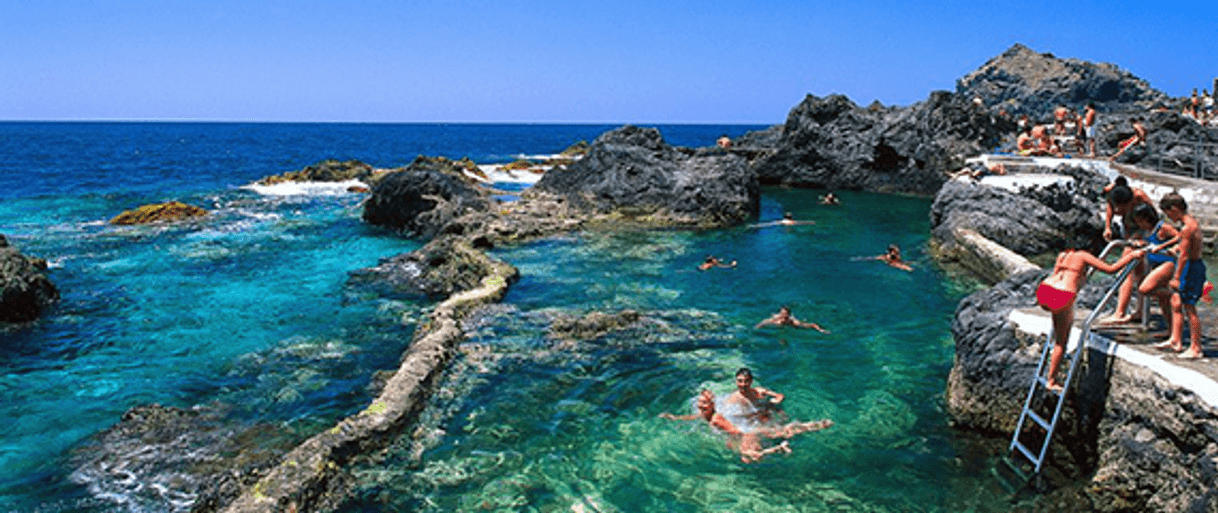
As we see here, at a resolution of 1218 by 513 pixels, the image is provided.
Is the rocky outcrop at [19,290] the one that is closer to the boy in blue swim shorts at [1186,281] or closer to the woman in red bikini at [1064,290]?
the woman in red bikini at [1064,290]

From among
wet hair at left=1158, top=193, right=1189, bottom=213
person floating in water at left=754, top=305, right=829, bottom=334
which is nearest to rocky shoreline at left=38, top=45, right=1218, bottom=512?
wet hair at left=1158, top=193, right=1189, bottom=213

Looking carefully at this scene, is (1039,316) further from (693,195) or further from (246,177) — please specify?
(246,177)

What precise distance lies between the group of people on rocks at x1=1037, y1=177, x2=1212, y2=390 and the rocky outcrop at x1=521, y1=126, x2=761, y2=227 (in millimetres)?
20043

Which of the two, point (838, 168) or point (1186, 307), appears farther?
point (838, 168)

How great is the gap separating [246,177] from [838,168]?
41802 millimetres

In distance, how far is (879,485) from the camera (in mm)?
8859

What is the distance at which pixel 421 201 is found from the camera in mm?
29375

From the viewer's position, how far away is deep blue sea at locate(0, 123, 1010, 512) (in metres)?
8.99

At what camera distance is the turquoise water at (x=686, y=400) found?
346 inches

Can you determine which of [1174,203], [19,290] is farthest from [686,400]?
[19,290]

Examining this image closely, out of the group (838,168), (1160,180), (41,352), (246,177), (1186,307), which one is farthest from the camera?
(246,177)

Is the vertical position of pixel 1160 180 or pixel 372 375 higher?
pixel 1160 180

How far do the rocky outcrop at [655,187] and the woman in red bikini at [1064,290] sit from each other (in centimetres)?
2016

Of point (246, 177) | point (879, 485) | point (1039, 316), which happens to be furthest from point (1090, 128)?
point (246, 177)
